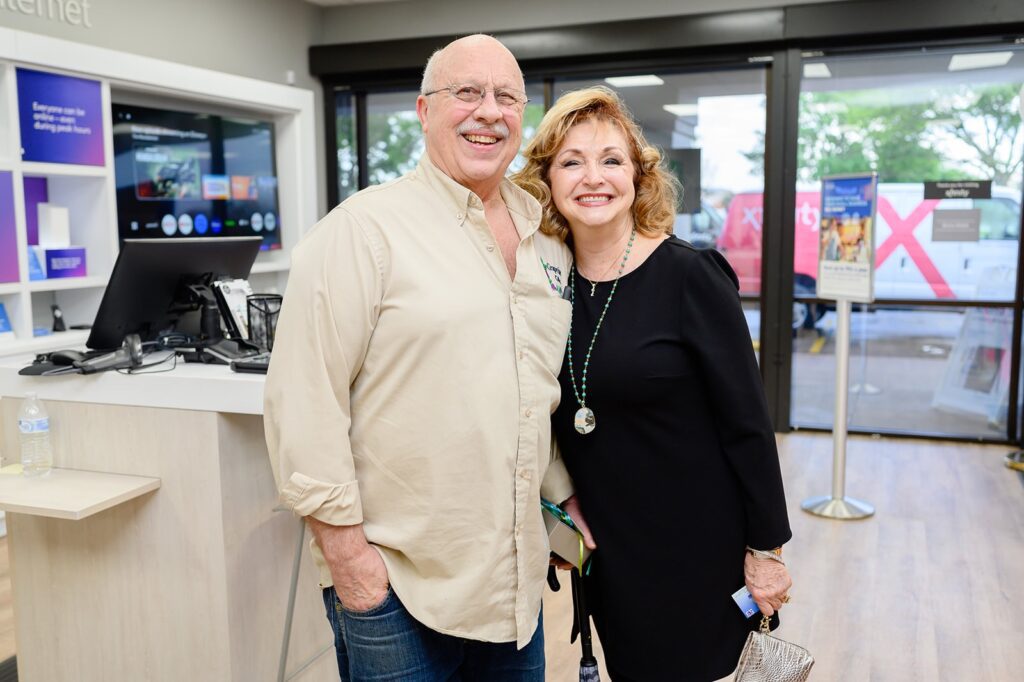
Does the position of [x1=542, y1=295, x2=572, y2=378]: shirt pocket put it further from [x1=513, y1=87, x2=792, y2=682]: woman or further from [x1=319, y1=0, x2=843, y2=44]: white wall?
[x1=319, y1=0, x2=843, y2=44]: white wall

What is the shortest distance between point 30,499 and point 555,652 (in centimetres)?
170

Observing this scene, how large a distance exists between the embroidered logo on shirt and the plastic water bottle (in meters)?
1.54

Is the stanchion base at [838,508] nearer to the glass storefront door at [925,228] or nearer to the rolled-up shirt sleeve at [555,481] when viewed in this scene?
the glass storefront door at [925,228]

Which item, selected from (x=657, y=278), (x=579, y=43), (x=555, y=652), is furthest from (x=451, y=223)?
(x=579, y=43)

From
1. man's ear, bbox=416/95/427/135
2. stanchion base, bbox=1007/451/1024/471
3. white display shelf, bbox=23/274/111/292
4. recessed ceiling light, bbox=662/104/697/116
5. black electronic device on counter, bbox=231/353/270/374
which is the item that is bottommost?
stanchion base, bbox=1007/451/1024/471

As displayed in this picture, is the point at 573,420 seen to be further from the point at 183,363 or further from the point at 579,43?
the point at 579,43

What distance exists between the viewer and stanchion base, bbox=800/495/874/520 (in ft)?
14.1

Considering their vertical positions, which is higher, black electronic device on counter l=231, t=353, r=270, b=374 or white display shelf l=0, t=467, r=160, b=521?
black electronic device on counter l=231, t=353, r=270, b=374

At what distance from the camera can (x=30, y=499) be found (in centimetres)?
221

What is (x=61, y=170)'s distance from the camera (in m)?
4.40

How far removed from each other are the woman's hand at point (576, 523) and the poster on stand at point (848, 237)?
3.05 meters

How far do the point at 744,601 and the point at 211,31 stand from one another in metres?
5.43

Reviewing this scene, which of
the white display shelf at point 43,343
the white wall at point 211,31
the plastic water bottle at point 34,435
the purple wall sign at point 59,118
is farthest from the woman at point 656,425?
the white wall at point 211,31

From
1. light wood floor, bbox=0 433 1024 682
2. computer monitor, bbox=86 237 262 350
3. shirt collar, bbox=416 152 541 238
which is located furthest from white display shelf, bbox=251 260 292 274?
shirt collar, bbox=416 152 541 238
